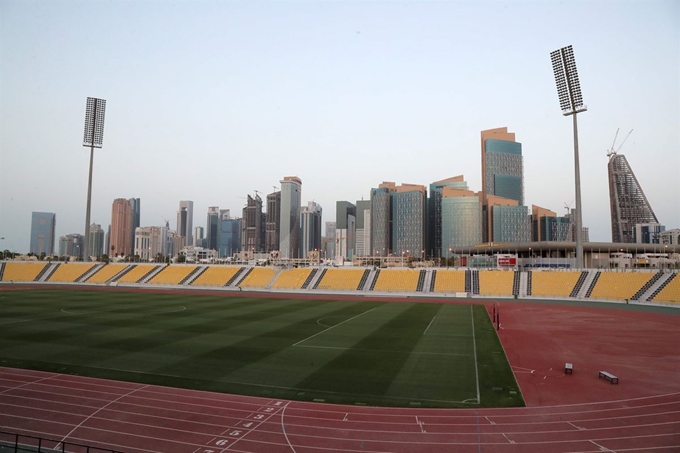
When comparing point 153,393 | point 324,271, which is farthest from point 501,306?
point 153,393

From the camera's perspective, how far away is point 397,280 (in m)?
75.2

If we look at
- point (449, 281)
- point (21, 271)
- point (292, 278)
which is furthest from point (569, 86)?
point (21, 271)

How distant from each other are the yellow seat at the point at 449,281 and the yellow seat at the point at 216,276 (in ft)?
129

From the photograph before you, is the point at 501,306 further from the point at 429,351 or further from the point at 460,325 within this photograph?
the point at 429,351

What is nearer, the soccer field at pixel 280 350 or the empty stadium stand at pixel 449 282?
the soccer field at pixel 280 350

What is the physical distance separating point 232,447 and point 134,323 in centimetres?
2789

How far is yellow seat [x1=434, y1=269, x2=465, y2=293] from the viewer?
70875mm

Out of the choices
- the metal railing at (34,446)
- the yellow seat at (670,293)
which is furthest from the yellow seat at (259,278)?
the metal railing at (34,446)

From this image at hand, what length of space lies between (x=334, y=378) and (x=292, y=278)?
58572 mm

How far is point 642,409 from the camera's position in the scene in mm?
17703

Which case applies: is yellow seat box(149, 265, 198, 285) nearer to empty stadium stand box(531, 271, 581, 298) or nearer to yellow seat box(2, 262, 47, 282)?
yellow seat box(2, 262, 47, 282)

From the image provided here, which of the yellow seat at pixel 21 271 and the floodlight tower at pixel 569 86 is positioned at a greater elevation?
the floodlight tower at pixel 569 86

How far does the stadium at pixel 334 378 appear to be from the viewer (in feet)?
49.4

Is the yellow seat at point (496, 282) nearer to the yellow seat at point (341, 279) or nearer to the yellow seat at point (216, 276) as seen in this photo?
the yellow seat at point (341, 279)
